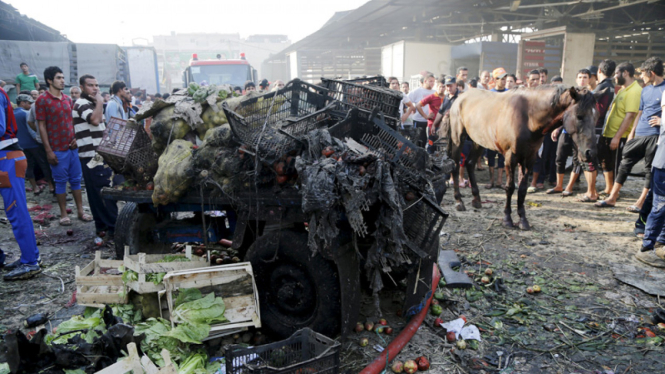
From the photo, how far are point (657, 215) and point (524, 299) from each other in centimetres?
230

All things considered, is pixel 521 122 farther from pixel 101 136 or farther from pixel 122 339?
pixel 101 136

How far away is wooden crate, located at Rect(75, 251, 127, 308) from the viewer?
3.56m

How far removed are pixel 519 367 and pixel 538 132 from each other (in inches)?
160

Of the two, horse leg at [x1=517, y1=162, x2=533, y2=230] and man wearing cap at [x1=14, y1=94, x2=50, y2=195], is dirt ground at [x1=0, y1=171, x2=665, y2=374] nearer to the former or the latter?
horse leg at [x1=517, y1=162, x2=533, y2=230]

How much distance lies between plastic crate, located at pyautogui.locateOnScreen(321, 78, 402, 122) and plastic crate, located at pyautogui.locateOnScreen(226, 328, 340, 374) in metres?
2.15

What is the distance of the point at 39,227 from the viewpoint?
6.82 m

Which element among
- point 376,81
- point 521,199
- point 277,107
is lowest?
→ point 521,199

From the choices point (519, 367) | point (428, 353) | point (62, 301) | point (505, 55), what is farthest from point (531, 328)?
point (505, 55)

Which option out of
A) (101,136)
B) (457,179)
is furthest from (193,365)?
(457,179)

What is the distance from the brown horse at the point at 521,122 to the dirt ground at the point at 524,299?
90 cm

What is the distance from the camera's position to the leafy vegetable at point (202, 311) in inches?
126

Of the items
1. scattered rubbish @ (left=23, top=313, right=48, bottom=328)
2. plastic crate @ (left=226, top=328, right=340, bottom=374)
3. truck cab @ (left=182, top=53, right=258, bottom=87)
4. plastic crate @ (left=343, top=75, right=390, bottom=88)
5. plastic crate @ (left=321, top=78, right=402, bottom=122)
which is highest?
truck cab @ (left=182, top=53, right=258, bottom=87)

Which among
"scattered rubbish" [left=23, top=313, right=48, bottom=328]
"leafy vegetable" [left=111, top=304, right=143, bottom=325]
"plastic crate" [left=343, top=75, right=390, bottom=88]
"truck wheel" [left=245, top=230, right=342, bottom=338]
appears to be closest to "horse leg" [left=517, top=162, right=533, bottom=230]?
"plastic crate" [left=343, top=75, right=390, bottom=88]

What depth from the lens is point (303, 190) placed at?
305 cm
